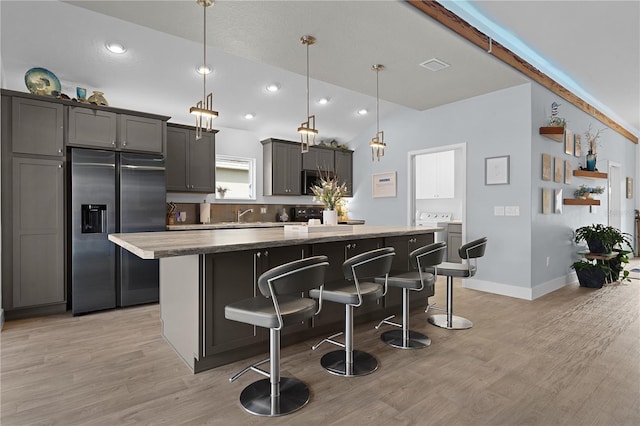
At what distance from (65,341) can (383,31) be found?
3791mm

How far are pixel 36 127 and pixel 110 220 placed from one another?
1144mm

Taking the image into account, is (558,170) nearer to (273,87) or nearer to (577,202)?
(577,202)

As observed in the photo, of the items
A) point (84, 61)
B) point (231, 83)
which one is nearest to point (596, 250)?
point (231, 83)

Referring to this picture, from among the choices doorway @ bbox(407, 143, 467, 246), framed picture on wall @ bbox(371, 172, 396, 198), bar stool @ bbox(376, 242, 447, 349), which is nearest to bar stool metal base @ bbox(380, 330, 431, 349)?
bar stool @ bbox(376, 242, 447, 349)

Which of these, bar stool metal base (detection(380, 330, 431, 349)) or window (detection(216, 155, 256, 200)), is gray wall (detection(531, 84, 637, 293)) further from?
window (detection(216, 155, 256, 200))

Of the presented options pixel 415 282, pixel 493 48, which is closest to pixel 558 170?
pixel 493 48

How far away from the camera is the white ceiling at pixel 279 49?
2.82m

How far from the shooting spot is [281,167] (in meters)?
6.21

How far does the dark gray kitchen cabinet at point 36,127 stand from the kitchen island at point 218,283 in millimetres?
1811

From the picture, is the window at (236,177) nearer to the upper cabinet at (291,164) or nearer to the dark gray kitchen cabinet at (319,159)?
the upper cabinet at (291,164)

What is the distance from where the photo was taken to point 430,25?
2.96m

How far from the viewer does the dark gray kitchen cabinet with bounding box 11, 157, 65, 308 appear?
3.49m

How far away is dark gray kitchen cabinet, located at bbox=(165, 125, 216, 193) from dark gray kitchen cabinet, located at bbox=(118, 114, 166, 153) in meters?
0.60

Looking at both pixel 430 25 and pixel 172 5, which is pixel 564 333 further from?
pixel 172 5
